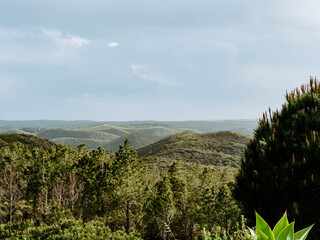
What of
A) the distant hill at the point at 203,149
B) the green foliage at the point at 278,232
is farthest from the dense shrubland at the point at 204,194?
the distant hill at the point at 203,149

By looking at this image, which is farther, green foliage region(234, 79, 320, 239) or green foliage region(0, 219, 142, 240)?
green foliage region(0, 219, 142, 240)

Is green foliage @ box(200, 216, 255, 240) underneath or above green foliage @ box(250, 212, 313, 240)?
underneath

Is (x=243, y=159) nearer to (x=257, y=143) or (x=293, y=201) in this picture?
(x=257, y=143)

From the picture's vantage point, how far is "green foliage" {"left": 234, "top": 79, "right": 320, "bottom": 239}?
8.00 m

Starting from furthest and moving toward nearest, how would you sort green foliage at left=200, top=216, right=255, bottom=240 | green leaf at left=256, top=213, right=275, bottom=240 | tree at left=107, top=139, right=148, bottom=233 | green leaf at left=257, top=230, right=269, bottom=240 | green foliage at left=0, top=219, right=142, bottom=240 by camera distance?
tree at left=107, top=139, right=148, bottom=233 < green foliage at left=0, top=219, right=142, bottom=240 < green foliage at left=200, top=216, right=255, bottom=240 < green leaf at left=256, top=213, right=275, bottom=240 < green leaf at left=257, top=230, right=269, bottom=240

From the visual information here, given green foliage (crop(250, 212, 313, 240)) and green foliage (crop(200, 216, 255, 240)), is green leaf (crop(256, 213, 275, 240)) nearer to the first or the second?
green foliage (crop(250, 212, 313, 240))

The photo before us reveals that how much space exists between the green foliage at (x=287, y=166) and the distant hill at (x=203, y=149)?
102 metres

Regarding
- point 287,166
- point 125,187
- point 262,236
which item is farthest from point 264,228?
point 125,187

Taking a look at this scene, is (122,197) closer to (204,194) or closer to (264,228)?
(204,194)

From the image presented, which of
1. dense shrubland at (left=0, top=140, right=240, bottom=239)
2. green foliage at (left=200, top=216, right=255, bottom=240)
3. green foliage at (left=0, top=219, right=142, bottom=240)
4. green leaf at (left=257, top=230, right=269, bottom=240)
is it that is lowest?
dense shrubland at (left=0, top=140, right=240, bottom=239)

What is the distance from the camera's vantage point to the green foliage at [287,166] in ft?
26.2

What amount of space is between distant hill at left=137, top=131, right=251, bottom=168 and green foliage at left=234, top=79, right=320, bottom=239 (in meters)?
102

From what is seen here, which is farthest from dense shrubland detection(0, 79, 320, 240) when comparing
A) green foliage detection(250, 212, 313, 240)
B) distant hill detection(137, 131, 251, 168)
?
distant hill detection(137, 131, 251, 168)

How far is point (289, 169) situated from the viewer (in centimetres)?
841
